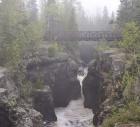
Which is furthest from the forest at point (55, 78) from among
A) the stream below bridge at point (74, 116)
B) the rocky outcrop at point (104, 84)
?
the stream below bridge at point (74, 116)

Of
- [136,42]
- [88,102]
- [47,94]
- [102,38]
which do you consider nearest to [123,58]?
[136,42]

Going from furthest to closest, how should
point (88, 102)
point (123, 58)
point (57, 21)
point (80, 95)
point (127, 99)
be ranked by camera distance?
point (57, 21) → point (80, 95) → point (88, 102) → point (123, 58) → point (127, 99)

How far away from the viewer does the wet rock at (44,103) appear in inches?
2023

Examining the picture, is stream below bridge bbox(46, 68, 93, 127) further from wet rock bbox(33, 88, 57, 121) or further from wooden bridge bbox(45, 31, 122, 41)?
wooden bridge bbox(45, 31, 122, 41)

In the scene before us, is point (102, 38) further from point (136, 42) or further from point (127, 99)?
point (127, 99)

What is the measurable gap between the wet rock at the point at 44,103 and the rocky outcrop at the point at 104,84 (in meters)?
5.79

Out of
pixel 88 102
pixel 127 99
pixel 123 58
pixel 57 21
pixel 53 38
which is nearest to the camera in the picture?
pixel 127 99

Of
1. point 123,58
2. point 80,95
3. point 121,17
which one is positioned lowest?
point 80,95

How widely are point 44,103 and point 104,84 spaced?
27.2 ft

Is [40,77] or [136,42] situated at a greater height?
[136,42]

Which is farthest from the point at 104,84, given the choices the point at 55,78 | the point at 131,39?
the point at 55,78

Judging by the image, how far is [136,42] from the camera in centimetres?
4659

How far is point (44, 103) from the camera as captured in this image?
172 ft

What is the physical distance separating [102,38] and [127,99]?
137ft
